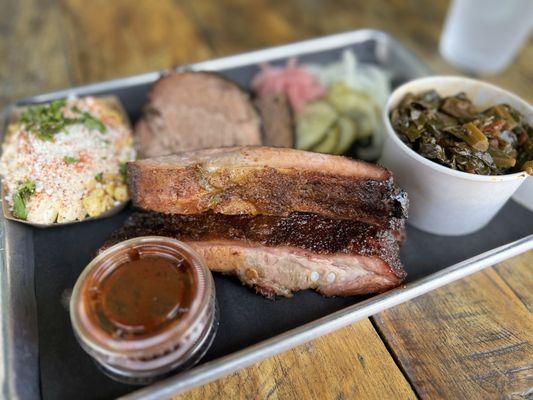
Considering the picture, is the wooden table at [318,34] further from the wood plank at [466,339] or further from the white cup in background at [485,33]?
the white cup in background at [485,33]

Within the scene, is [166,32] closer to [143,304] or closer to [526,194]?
[143,304]

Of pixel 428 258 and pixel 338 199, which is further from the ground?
pixel 338 199

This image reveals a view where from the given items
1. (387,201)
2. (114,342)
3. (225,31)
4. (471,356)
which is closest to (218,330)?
(114,342)

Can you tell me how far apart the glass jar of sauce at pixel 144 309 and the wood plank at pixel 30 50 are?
2.57 m

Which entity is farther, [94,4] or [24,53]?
[94,4]

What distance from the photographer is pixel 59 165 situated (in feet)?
8.01

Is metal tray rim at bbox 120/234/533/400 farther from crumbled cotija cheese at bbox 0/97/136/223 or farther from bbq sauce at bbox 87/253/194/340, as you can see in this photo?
crumbled cotija cheese at bbox 0/97/136/223

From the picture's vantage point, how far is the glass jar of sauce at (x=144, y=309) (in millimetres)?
1766

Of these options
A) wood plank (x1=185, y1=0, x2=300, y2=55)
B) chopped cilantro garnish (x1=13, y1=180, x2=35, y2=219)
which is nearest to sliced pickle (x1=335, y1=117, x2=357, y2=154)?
wood plank (x1=185, y1=0, x2=300, y2=55)

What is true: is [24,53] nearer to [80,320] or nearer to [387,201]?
[80,320]

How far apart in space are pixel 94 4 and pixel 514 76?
4.30 metres

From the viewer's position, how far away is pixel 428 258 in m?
2.48

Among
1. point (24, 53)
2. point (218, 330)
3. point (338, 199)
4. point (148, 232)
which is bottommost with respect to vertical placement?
point (24, 53)

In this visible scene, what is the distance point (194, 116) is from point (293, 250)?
135 cm
